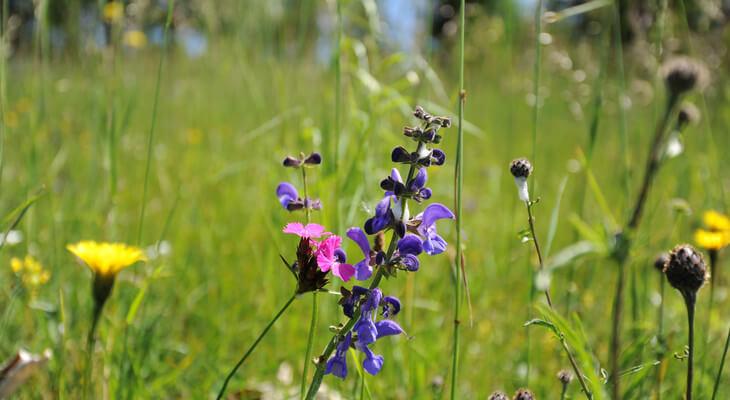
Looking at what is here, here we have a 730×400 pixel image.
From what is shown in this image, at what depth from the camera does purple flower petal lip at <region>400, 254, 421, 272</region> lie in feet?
2.23

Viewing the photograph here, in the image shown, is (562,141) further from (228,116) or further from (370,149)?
(370,149)

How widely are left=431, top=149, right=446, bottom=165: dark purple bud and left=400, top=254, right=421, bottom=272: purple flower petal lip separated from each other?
0.12 metres

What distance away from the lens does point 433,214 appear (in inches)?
28.4

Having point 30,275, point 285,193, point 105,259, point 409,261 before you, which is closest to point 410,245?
point 409,261

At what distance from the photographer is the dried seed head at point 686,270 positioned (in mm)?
783

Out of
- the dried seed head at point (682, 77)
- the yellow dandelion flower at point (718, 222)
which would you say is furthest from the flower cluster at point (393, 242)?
the yellow dandelion flower at point (718, 222)

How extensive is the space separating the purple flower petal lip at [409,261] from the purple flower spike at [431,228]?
2 cm

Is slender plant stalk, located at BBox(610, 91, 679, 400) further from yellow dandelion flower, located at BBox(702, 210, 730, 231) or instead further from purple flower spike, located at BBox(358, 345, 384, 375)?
yellow dandelion flower, located at BBox(702, 210, 730, 231)

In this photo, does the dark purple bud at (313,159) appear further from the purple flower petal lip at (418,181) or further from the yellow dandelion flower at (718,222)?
the yellow dandelion flower at (718,222)

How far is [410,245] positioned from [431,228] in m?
0.05

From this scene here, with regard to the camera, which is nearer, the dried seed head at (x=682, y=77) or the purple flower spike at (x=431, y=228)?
the purple flower spike at (x=431, y=228)

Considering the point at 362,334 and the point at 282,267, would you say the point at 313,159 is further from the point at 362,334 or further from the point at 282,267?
the point at 282,267

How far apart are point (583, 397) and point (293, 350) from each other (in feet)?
2.26

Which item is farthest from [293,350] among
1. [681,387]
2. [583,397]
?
[681,387]
